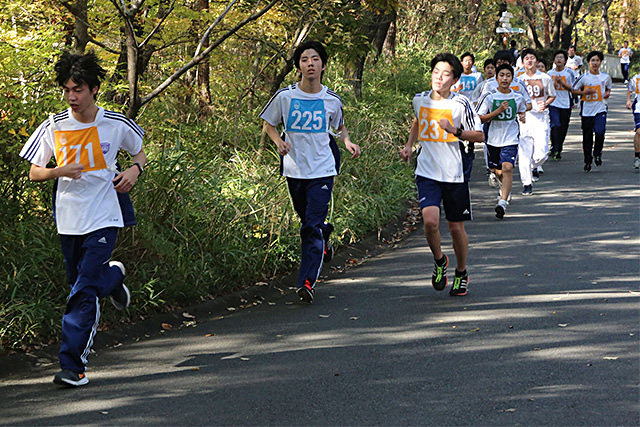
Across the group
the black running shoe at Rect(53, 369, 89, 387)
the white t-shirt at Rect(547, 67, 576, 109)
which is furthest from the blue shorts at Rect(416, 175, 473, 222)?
the white t-shirt at Rect(547, 67, 576, 109)

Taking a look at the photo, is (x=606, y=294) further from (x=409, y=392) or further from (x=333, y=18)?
(x=333, y=18)

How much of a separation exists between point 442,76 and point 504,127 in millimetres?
5152

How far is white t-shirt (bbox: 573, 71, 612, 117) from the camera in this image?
665 inches

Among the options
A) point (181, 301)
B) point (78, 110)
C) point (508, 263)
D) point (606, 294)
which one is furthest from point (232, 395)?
point (508, 263)

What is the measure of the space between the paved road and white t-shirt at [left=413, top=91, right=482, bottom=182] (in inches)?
43.1

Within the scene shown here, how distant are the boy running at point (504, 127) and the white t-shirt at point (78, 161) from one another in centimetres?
739

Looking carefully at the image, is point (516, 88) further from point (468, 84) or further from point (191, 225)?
point (191, 225)

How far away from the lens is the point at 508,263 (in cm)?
959

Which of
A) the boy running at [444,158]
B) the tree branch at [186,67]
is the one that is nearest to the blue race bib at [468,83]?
the tree branch at [186,67]

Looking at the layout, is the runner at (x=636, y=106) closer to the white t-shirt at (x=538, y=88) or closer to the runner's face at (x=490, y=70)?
the white t-shirt at (x=538, y=88)

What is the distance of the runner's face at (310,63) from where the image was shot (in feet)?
25.8

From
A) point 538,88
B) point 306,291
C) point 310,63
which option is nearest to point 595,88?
point 538,88

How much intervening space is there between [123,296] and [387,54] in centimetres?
2191

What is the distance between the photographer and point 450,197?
8.18 m
